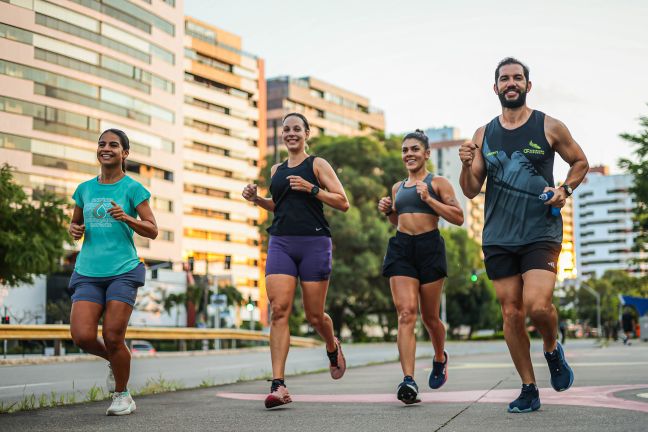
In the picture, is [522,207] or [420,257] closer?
[522,207]

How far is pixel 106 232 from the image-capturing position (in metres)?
7.14

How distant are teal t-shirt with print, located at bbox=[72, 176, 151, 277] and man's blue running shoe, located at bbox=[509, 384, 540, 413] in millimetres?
2798

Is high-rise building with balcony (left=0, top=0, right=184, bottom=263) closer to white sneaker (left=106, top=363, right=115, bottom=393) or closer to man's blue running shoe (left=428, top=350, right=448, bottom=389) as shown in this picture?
man's blue running shoe (left=428, top=350, right=448, bottom=389)

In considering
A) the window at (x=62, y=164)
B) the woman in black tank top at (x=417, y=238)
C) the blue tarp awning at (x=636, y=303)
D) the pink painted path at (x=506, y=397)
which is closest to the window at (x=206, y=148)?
the window at (x=62, y=164)

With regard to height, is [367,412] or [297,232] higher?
[297,232]

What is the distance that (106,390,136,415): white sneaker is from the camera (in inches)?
278

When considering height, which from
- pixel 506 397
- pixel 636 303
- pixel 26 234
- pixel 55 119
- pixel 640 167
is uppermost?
pixel 55 119

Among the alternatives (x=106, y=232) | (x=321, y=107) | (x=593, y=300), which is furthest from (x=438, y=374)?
(x=593, y=300)

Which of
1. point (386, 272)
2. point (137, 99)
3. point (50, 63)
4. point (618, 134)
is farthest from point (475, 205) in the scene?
point (386, 272)

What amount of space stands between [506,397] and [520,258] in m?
2.00

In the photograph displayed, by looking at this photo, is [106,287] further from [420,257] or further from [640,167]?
[640,167]

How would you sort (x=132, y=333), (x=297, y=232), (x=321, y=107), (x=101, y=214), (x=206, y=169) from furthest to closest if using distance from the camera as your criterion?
(x=321, y=107), (x=206, y=169), (x=132, y=333), (x=297, y=232), (x=101, y=214)

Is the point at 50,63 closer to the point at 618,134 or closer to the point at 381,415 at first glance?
the point at 618,134

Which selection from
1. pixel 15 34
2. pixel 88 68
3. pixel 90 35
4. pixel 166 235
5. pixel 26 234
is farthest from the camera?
pixel 166 235
